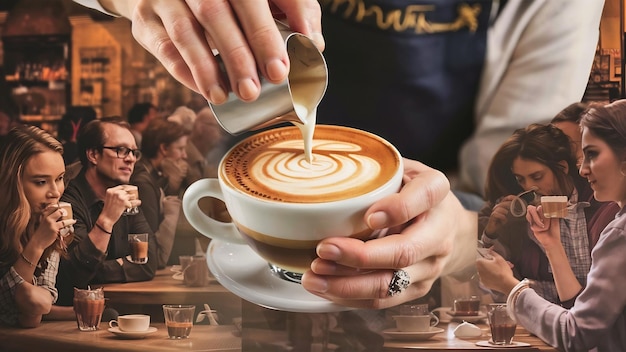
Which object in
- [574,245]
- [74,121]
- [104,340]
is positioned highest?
[74,121]

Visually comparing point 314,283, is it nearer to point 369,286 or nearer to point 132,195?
point 369,286

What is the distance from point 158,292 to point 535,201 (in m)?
0.37

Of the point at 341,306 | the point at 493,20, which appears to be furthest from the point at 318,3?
the point at 341,306

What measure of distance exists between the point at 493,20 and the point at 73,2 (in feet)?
1.35

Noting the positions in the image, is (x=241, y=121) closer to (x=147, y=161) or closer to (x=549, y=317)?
(x=147, y=161)

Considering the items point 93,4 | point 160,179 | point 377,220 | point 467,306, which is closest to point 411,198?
point 377,220

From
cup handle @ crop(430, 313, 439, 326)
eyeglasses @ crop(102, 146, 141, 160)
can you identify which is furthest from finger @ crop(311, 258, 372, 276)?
eyeglasses @ crop(102, 146, 141, 160)

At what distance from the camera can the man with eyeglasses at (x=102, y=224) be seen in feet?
2.65

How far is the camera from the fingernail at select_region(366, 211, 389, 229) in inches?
26.9

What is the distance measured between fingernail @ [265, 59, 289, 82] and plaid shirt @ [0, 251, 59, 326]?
320 mm

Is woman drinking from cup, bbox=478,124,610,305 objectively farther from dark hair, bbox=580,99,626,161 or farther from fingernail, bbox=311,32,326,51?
fingernail, bbox=311,32,326,51

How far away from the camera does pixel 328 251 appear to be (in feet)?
2.24

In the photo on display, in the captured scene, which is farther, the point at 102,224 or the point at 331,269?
the point at 102,224

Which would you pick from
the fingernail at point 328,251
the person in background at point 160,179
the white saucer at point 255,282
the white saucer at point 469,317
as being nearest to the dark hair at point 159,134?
the person in background at point 160,179
